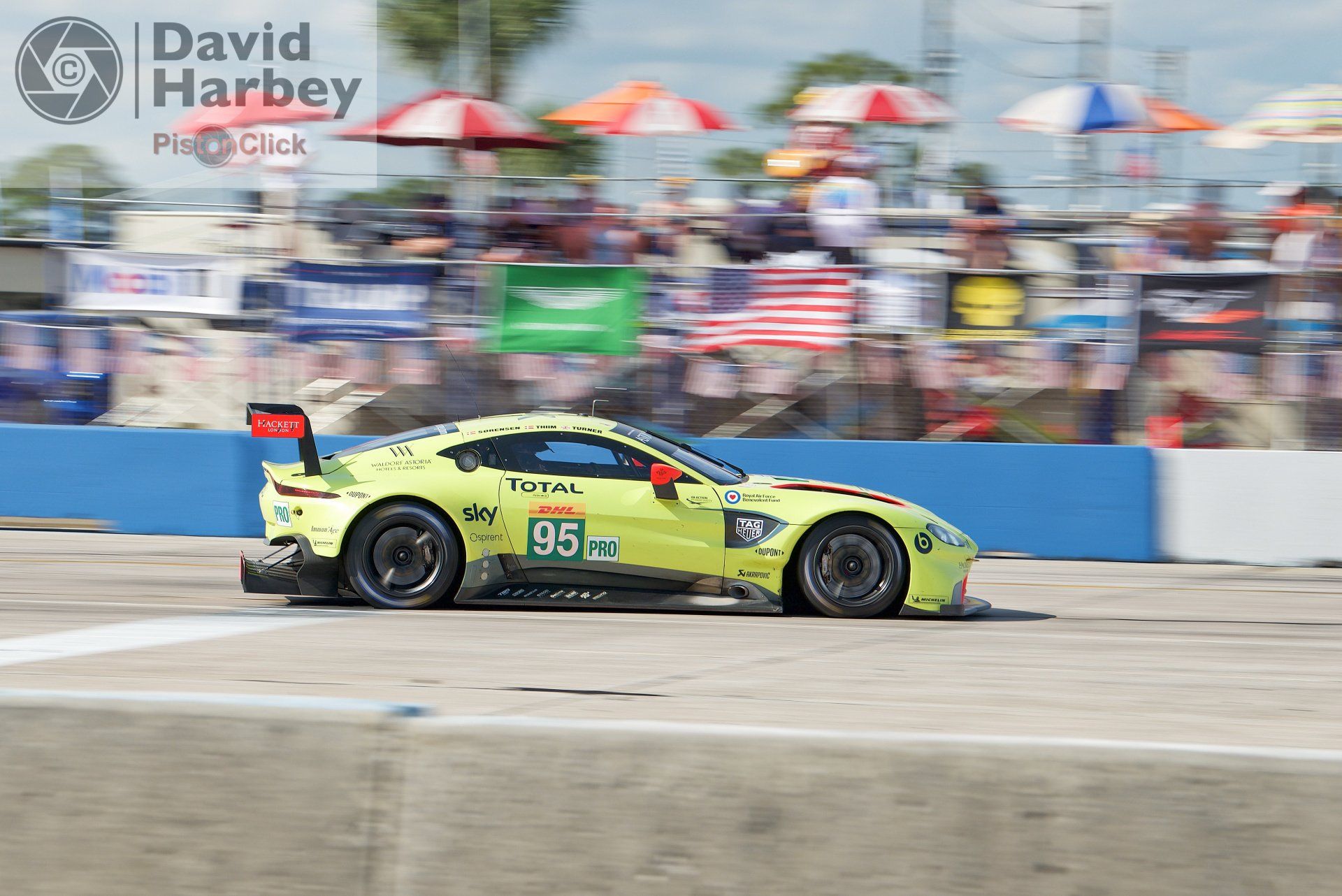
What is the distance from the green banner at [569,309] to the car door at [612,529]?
15.2 feet

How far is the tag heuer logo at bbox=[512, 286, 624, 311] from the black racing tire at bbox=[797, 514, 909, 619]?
5.19m

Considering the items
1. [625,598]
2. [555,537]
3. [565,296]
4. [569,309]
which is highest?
[565,296]

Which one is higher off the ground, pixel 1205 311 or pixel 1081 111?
pixel 1081 111

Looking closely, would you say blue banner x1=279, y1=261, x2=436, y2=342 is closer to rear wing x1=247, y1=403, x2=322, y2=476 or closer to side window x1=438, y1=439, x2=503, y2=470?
rear wing x1=247, y1=403, x2=322, y2=476

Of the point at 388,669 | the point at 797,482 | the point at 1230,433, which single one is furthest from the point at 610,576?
the point at 1230,433

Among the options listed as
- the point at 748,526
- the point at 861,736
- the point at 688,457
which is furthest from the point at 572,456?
the point at 861,736

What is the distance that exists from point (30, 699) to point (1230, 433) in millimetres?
10620

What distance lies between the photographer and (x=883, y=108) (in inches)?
638

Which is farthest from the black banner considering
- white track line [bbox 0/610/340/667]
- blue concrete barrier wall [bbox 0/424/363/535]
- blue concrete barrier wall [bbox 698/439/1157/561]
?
blue concrete barrier wall [bbox 0/424/363/535]

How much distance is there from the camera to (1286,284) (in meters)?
11.8

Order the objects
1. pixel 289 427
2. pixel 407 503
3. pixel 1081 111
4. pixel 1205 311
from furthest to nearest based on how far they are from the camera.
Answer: pixel 1081 111 < pixel 1205 311 < pixel 289 427 < pixel 407 503

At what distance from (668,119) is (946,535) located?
9444mm

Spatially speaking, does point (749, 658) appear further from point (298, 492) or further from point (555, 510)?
point (298, 492)

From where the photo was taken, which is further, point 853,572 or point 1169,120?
point 1169,120
